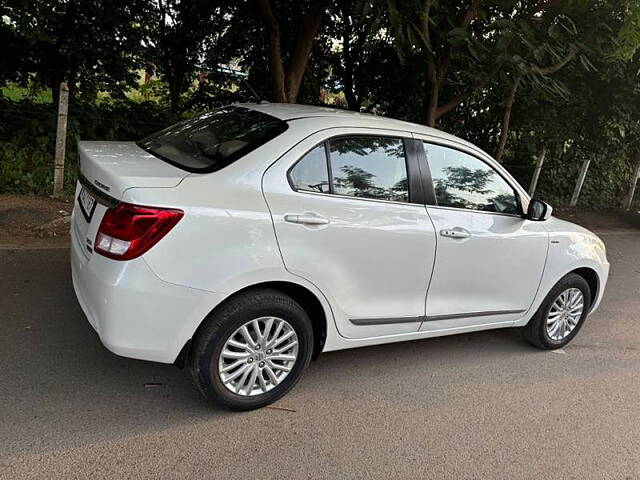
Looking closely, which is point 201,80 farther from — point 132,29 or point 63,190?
point 63,190

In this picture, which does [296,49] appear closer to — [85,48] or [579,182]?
[85,48]

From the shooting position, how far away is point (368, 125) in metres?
3.44

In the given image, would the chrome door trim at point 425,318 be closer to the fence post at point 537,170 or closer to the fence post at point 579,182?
the fence post at point 537,170

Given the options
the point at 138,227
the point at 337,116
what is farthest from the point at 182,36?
the point at 138,227

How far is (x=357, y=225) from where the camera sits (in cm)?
319

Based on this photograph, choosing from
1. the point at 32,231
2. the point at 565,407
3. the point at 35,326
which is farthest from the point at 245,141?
the point at 32,231

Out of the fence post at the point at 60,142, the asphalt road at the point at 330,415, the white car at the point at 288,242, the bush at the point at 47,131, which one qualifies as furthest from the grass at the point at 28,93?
the white car at the point at 288,242

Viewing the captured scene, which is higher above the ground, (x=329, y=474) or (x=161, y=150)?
(x=161, y=150)

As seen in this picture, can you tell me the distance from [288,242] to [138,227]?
768mm

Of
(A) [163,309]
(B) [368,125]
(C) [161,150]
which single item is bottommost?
(A) [163,309]

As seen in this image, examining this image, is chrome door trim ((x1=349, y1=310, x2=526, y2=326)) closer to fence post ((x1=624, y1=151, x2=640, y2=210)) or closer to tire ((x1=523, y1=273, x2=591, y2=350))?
tire ((x1=523, y1=273, x2=591, y2=350))

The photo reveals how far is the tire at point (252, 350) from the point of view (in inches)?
114

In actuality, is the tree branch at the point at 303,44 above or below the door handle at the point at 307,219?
above

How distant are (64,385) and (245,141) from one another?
1733 mm
